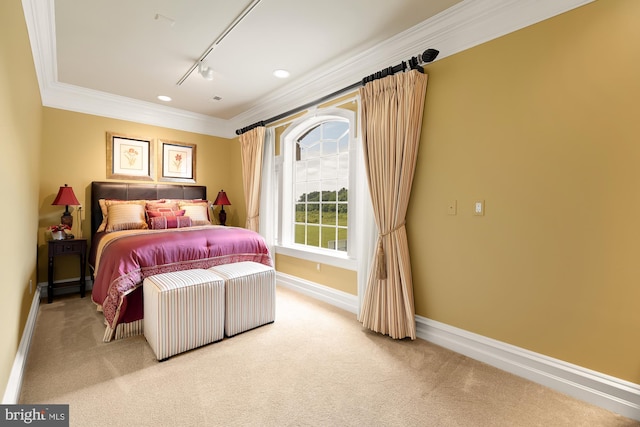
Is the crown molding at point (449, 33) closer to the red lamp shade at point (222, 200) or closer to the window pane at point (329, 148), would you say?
the window pane at point (329, 148)

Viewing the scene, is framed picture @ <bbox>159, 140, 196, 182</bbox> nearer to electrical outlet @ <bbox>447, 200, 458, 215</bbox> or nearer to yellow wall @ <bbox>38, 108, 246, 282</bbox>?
yellow wall @ <bbox>38, 108, 246, 282</bbox>

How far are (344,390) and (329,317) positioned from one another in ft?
4.04

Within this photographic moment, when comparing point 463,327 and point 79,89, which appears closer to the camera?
point 463,327

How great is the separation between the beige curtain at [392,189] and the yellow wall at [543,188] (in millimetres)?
152

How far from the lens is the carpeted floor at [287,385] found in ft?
5.51

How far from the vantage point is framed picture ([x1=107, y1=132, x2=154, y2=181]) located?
438 cm

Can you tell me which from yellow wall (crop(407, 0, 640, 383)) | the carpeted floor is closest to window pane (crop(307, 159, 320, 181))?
yellow wall (crop(407, 0, 640, 383))

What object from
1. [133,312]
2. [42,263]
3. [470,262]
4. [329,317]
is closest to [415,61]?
[470,262]

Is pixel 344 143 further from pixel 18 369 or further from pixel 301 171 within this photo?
pixel 18 369

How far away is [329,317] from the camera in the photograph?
3.16 m

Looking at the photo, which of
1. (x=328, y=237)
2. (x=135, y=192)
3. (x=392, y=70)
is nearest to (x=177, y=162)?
(x=135, y=192)

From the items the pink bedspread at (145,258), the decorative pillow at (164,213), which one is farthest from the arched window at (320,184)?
the decorative pillow at (164,213)

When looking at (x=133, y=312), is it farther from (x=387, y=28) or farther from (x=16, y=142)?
(x=387, y=28)

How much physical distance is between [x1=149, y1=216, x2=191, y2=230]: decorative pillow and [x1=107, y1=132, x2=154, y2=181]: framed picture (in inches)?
39.7
